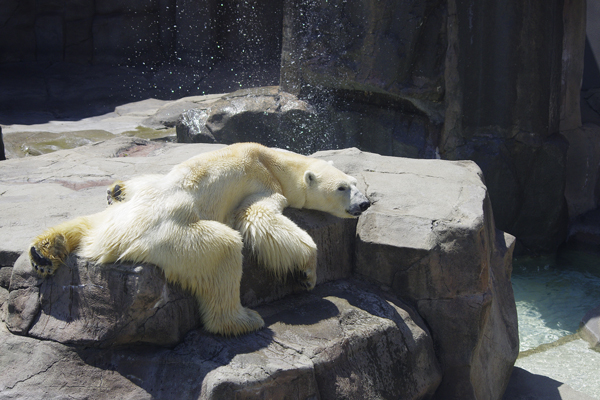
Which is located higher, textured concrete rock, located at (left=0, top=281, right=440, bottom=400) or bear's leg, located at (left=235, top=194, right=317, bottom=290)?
bear's leg, located at (left=235, top=194, right=317, bottom=290)

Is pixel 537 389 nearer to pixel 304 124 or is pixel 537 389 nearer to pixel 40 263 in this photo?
pixel 40 263

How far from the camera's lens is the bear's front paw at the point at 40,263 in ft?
7.64

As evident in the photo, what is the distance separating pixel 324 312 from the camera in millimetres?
2762

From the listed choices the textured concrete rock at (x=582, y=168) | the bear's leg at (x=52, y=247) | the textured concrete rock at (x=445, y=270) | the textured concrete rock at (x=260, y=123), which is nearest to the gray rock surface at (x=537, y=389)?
the textured concrete rock at (x=445, y=270)

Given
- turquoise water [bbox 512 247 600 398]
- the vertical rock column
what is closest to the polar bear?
turquoise water [bbox 512 247 600 398]

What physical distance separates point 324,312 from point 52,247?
128cm

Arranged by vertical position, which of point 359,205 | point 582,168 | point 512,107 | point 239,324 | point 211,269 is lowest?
Result: point 582,168

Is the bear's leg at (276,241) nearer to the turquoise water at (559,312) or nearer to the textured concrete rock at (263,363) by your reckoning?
the textured concrete rock at (263,363)

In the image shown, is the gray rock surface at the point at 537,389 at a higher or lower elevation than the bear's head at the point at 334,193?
lower

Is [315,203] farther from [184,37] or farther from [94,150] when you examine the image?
[184,37]

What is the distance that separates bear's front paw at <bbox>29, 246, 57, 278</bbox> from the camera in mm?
2330

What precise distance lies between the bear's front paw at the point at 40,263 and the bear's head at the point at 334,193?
4.30 feet

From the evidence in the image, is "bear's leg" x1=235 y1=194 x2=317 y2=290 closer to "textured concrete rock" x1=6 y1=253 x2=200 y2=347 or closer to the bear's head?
the bear's head

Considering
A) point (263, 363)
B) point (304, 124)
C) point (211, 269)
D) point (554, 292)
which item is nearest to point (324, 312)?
point (263, 363)
